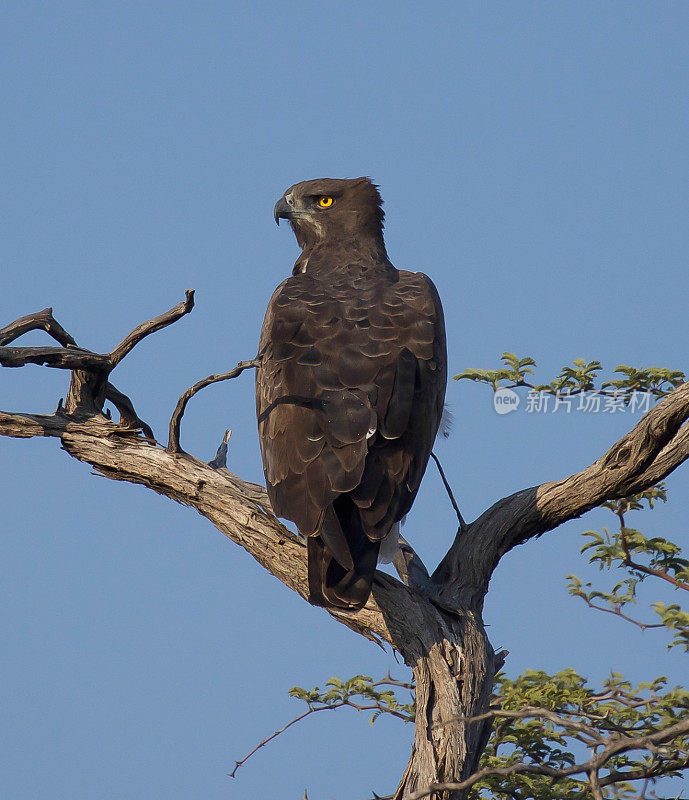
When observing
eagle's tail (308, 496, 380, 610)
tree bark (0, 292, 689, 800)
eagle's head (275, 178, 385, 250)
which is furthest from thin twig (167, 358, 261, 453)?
eagle's head (275, 178, 385, 250)

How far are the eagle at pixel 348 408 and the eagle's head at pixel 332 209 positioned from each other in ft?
2.62

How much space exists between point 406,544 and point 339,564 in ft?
3.56

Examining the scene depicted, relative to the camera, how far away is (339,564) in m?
4.47

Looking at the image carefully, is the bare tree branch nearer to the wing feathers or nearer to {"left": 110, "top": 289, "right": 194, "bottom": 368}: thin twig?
the wing feathers

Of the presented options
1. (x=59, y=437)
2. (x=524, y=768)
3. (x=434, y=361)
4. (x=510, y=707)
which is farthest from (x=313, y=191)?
(x=524, y=768)

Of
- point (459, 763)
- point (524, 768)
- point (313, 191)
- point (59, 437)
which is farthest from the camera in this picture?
point (313, 191)

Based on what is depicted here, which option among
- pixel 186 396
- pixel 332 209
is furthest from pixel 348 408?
pixel 332 209

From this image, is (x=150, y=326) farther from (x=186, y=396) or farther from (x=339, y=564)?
(x=339, y=564)

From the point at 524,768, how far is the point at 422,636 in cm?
186

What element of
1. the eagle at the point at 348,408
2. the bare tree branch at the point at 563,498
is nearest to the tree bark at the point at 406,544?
the bare tree branch at the point at 563,498

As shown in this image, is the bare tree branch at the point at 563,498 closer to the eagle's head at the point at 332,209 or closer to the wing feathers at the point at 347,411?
the wing feathers at the point at 347,411

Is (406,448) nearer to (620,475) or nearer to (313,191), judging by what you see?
(620,475)

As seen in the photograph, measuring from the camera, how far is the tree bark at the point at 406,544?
4.60 metres

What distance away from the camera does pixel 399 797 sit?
15.1ft
